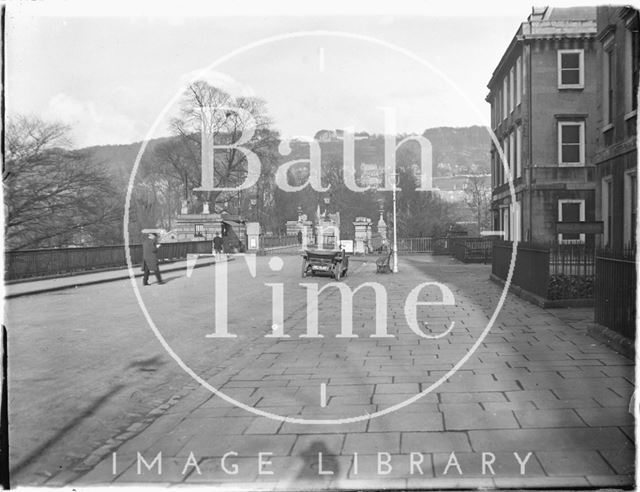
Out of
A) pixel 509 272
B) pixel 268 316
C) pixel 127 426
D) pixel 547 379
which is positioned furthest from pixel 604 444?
pixel 509 272

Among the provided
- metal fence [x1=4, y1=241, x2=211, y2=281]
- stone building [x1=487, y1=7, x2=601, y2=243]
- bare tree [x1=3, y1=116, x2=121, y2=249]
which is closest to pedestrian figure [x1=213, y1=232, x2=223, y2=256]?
metal fence [x1=4, y1=241, x2=211, y2=281]

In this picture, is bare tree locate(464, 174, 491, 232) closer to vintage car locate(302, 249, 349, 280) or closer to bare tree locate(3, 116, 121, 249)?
vintage car locate(302, 249, 349, 280)

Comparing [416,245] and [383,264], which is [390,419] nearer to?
[383,264]

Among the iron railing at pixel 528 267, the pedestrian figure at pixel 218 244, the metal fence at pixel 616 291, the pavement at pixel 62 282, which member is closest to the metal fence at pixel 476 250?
the iron railing at pixel 528 267

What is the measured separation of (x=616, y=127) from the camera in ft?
40.6

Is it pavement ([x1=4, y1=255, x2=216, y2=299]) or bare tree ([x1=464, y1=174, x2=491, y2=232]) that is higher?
bare tree ([x1=464, y1=174, x2=491, y2=232])

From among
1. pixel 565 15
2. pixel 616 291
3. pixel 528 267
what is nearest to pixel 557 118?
pixel 565 15

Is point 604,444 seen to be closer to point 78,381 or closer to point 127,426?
point 127,426

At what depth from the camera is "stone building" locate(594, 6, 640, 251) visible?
11344mm

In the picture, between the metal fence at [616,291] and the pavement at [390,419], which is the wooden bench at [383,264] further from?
the metal fence at [616,291]

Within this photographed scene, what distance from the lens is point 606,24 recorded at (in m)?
12.7

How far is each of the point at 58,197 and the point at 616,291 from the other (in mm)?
20951

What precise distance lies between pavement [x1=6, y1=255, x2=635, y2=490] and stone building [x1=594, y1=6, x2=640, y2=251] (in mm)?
4711

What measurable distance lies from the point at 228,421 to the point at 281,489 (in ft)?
4.78
